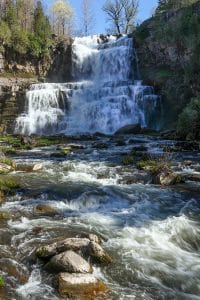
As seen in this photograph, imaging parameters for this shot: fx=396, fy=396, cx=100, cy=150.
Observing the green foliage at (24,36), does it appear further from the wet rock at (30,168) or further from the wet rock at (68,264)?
the wet rock at (68,264)

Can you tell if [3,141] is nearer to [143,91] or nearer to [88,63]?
[143,91]

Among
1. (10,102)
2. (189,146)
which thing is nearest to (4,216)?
(189,146)

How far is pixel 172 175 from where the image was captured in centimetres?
1741

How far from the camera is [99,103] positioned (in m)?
44.8

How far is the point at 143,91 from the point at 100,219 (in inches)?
1308

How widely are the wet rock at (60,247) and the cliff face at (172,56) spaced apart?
3167 centimetres

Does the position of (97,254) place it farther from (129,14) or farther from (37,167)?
(129,14)

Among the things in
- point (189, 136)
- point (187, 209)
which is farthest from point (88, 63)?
point (187, 209)

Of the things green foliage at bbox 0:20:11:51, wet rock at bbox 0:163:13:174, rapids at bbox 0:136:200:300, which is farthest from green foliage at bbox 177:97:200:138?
green foliage at bbox 0:20:11:51

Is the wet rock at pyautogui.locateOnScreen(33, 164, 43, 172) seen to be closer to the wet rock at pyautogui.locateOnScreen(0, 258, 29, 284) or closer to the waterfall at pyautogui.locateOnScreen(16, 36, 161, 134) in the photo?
the wet rock at pyautogui.locateOnScreen(0, 258, 29, 284)

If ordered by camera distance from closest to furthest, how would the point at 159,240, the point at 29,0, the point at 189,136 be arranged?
1. the point at 159,240
2. the point at 189,136
3. the point at 29,0

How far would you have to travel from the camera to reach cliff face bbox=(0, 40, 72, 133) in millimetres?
46250

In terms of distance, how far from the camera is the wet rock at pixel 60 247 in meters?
9.55

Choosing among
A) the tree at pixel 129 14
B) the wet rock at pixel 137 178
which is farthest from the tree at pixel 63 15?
the wet rock at pixel 137 178
